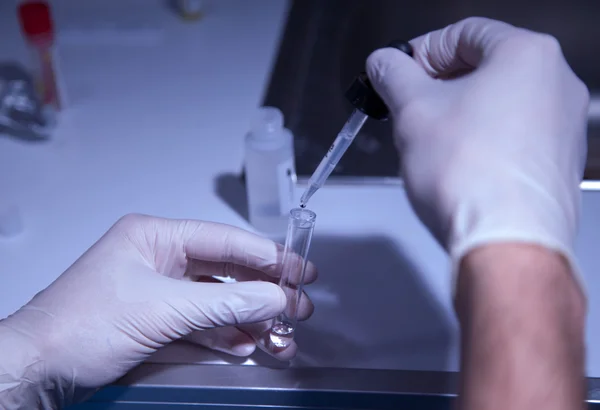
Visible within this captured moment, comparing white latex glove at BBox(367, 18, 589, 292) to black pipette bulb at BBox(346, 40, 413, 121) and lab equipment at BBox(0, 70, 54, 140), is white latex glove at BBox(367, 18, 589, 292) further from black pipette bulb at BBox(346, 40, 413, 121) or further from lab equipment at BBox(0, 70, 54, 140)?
lab equipment at BBox(0, 70, 54, 140)

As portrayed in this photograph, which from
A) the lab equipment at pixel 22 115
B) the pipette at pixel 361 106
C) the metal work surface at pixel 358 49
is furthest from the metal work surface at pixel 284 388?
the lab equipment at pixel 22 115

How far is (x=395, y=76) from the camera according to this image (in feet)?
2.10

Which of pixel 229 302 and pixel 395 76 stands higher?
pixel 395 76

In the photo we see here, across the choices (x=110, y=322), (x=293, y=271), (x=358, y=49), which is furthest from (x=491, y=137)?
(x=358, y=49)

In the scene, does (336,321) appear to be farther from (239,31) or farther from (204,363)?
(239,31)

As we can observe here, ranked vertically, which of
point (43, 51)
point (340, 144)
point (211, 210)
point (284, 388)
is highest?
point (43, 51)

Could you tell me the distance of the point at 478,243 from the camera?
0.49 meters

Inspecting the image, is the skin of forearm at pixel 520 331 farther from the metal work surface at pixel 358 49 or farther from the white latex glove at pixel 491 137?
the metal work surface at pixel 358 49

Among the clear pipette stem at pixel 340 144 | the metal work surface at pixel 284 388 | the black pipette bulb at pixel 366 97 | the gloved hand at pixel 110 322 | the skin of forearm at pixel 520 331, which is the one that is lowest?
the metal work surface at pixel 284 388

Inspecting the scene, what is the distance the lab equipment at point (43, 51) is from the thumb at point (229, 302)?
602mm

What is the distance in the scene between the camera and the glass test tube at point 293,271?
0.67 m

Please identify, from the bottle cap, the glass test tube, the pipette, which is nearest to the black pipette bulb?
the pipette

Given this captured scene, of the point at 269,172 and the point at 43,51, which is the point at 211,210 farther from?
the point at 43,51

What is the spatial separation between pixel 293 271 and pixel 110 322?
8.4 inches
